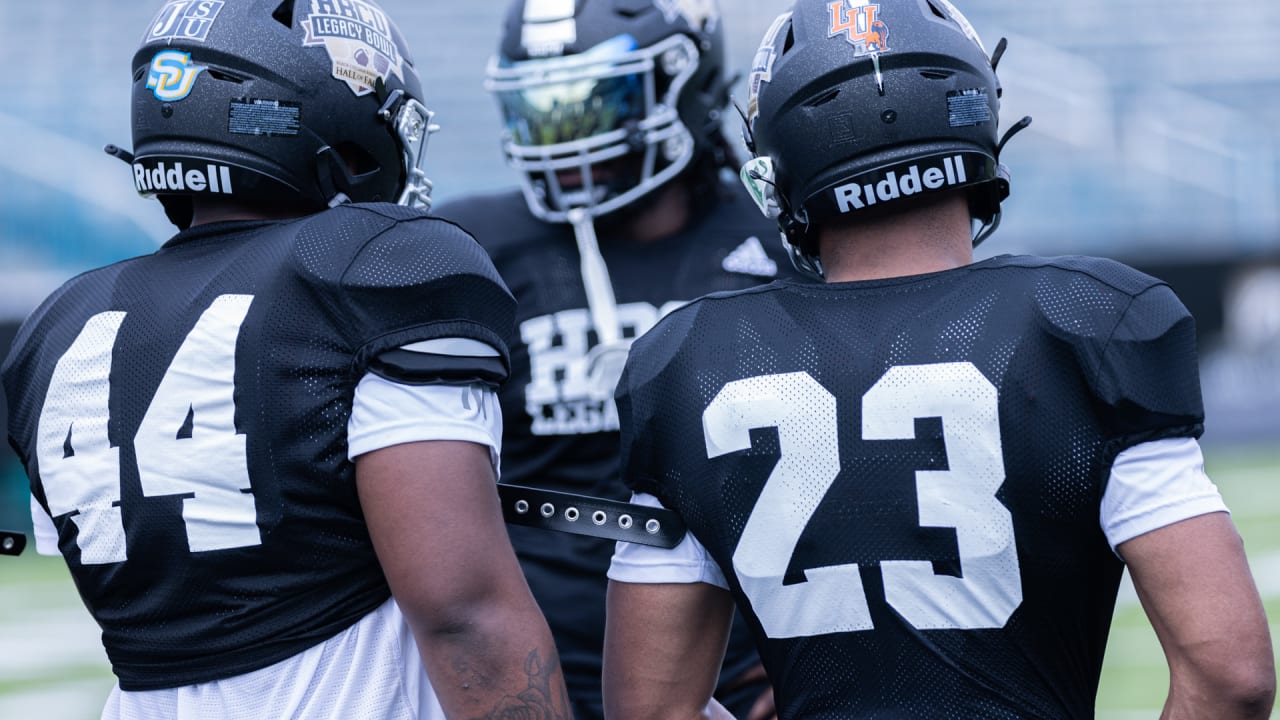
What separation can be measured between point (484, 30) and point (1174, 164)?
6414mm

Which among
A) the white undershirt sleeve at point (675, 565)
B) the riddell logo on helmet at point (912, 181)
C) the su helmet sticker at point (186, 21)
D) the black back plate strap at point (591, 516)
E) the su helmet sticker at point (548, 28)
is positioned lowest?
the white undershirt sleeve at point (675, 565)

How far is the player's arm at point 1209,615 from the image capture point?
5.23ft

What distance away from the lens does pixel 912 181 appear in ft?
5.94

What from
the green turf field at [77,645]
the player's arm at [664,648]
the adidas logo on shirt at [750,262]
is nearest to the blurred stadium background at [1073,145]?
the green turf field at [77,645]

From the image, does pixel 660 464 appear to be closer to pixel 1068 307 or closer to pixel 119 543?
pixel 1068 307

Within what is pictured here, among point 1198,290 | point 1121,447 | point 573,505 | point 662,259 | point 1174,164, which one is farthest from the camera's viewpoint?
point 1174,164

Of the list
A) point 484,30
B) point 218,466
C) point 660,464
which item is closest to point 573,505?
point 660,464

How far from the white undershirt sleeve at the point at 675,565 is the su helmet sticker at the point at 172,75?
0.82 m

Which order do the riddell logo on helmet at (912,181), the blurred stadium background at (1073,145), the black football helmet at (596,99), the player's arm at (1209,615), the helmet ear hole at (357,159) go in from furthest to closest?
the blurred stadium background at (1073,145), the black football helmet at (596,99), the helmet ear hole at (357,159), the riddell logo on helmet at (912,181), the player's arm at (1209,615)

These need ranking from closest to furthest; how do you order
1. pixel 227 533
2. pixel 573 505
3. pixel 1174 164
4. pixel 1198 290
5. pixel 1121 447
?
1. pixel 1121 447
2. pixel 227 533
3. pixel 573 505
4. pixel 1198 290
5. pixel 1174 164

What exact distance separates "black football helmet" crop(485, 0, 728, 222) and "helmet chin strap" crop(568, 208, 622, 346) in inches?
1.5

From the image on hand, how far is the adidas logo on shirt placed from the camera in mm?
3131

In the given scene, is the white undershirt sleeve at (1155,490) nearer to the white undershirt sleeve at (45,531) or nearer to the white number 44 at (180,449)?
the white number 44 at (180,449)

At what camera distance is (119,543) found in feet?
5.91
